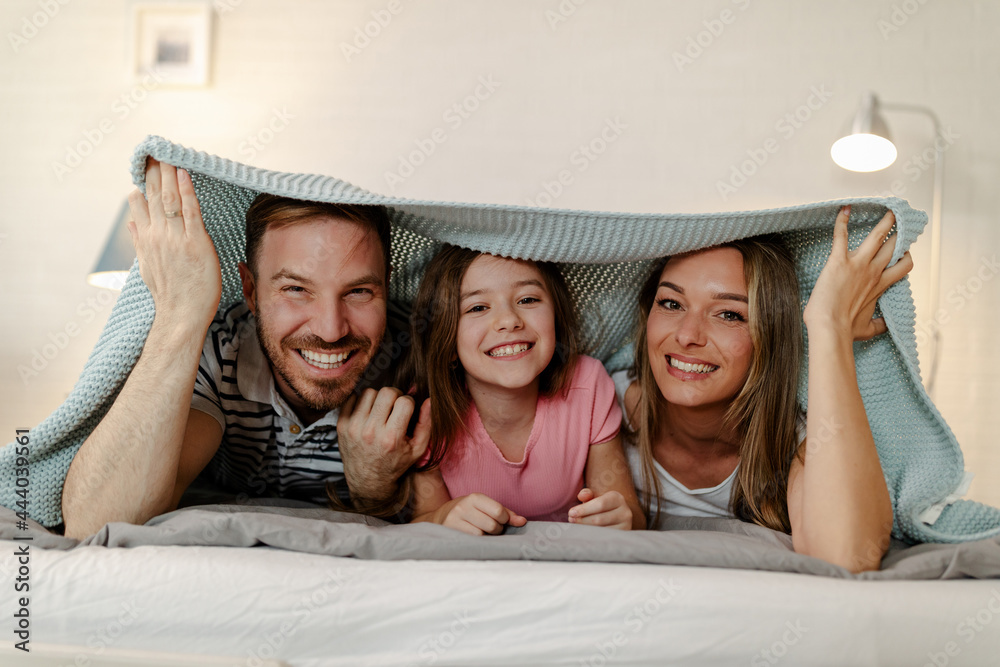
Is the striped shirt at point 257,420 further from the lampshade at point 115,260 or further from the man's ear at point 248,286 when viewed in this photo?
the lampshade at point 115,260

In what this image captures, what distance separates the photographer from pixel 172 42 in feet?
8.03

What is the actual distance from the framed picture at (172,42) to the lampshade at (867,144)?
219 centimetres

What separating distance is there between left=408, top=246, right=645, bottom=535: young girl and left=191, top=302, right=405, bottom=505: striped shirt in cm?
14

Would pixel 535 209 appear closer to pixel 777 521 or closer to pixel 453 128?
pixel 777 521

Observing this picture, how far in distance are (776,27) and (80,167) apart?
2.54 meters

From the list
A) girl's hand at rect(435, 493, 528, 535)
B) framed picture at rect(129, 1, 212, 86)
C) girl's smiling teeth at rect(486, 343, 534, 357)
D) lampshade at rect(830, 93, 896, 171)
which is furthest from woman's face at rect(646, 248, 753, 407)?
framed picture at rect(129, 1, 212, 86)

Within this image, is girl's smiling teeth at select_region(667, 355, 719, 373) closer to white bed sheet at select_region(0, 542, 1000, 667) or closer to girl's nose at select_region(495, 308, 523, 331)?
girl's nose at select_region(495, 308, 523, 331)

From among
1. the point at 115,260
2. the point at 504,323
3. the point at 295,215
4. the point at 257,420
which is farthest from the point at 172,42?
the point at 504,323

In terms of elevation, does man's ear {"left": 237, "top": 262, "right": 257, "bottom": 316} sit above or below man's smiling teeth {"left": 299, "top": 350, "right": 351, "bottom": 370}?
above

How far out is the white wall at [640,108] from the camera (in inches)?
91.6

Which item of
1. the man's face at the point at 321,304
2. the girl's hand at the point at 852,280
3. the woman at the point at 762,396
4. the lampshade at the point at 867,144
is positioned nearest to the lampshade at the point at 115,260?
the man's face at the point at 321,304

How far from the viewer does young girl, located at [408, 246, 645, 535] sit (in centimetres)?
113

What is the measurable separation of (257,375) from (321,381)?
14 cm

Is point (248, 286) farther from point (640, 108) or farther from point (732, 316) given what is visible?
point (640, 108)
